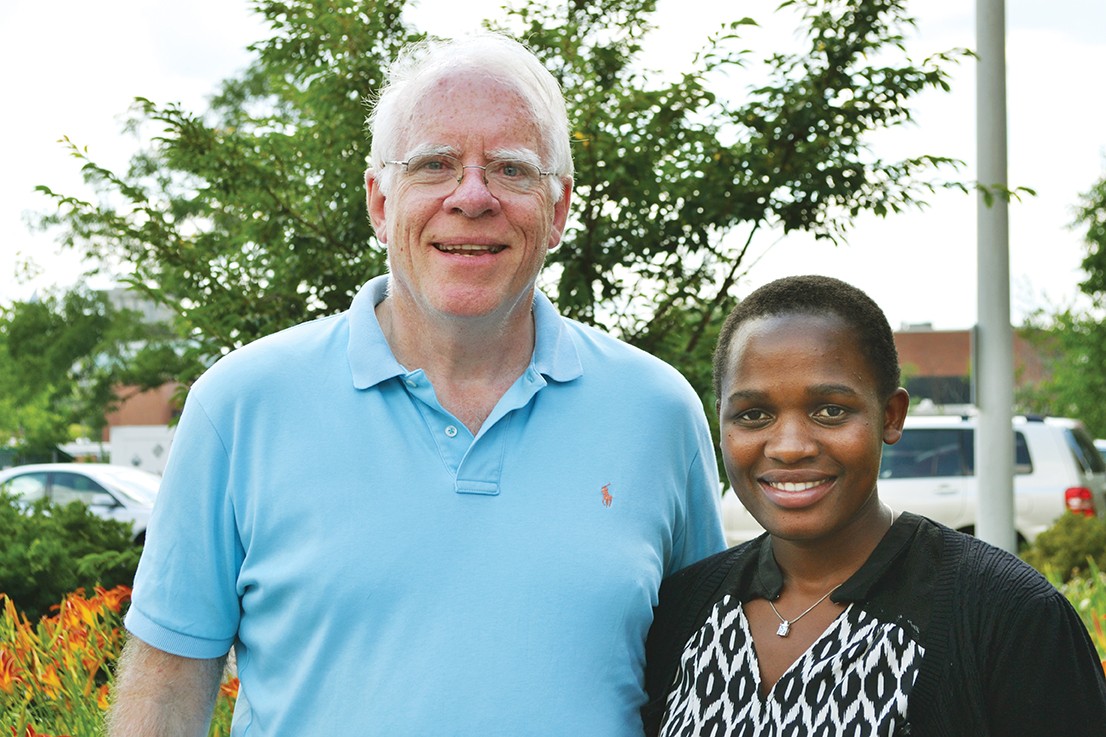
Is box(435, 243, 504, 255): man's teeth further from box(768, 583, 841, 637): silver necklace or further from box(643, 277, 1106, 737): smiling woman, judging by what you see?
box(768, 583, 841, 637): silver necklace

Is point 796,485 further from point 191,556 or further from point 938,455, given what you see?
point 938,455

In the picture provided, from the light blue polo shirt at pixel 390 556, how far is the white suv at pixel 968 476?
31.1ft

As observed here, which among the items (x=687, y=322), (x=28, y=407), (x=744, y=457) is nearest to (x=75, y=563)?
(x=687, y=322)

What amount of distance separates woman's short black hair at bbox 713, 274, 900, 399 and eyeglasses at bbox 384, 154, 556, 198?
0.51m

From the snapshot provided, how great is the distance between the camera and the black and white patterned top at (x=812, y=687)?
1.89 meters

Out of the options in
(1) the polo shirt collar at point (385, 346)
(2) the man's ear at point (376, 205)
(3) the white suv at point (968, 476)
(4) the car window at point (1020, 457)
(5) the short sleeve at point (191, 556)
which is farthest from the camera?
(4) the car window at point (1020, 457)

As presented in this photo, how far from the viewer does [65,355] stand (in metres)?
27.5

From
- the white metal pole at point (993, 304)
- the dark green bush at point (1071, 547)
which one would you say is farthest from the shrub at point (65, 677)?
the dark green bush at point (1071, 547)

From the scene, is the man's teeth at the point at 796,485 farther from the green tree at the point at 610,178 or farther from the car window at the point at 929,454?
the car window at the point at 929,454

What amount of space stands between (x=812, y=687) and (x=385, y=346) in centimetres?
100

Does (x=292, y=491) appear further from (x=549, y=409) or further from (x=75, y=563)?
(x=75, y=563)

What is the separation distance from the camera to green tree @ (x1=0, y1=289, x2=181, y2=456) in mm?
25969

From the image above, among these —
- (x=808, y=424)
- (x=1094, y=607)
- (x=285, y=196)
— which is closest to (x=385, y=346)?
(x=808, y=424)

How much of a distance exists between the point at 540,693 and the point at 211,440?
74 cm
